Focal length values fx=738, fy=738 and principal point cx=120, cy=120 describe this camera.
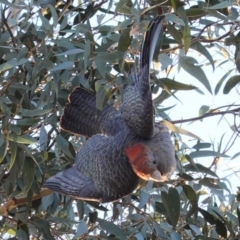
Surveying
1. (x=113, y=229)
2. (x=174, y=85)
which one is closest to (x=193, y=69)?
(x=174, y=85)

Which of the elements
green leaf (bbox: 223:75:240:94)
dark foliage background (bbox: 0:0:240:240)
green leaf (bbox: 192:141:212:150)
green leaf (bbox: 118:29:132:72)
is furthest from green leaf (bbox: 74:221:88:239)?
green leaf (bbox: 118:29:132:72)

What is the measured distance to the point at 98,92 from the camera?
117cm

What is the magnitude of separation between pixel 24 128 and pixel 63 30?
0.20 metres

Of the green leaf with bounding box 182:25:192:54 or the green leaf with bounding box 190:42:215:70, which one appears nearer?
the green leaf with bounding box 182:25:192:54

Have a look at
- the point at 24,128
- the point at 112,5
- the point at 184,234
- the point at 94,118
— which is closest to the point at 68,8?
the point at 112,5

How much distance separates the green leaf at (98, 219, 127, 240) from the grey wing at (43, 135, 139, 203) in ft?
1.21

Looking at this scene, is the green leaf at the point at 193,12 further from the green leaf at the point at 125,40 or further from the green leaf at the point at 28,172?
the green leaf at the point at 28,172

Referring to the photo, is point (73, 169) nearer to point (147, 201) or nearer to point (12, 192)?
point (12, 192)

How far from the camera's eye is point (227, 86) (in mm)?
1413

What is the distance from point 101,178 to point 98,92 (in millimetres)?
138

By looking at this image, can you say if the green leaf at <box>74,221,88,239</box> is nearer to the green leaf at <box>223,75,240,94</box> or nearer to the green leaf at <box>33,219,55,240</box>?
the green leaf at <box>33,219,55,240</box>

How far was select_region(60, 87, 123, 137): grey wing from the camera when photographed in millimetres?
1185

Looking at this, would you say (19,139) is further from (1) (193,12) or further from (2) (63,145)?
(1) (193,12)

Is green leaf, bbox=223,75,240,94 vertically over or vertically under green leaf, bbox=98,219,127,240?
over
